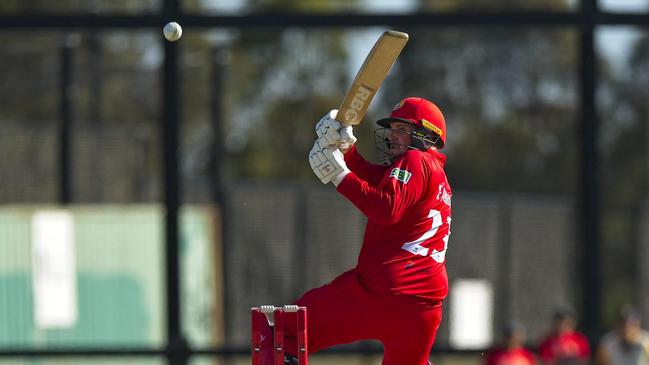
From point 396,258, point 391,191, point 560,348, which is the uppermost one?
point 391,191

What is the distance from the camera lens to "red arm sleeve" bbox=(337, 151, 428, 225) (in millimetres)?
6035

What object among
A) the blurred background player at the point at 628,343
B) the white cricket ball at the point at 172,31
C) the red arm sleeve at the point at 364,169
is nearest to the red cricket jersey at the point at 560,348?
the blurred background player at the point at 628,343

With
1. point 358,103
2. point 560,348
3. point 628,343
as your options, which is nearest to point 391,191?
point 358,103

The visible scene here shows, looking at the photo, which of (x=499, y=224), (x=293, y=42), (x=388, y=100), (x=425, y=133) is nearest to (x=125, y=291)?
Result: (x=499, y=224)

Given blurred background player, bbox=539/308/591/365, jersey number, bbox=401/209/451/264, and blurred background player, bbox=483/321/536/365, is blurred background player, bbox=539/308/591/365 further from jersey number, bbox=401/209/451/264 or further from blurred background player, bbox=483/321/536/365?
jersey number, bbox=401/209/451/264

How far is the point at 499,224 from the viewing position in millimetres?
16688

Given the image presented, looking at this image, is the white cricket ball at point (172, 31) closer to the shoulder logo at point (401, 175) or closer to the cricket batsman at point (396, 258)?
the cricket batsman at point (396, 258)

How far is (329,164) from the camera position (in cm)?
614

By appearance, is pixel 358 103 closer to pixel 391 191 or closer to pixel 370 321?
pixel 391 191

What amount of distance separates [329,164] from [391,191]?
0.97 feet

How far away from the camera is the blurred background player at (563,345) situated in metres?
11.4

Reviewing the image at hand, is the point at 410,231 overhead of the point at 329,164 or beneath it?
beneath

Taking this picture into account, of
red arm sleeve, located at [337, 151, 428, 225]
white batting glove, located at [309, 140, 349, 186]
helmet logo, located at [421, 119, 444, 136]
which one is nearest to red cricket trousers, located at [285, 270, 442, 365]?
red arm sleeve, located at [337, 151, 428, 225]

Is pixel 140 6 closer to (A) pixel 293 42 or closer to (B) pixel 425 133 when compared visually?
(A) pixel 293 42
